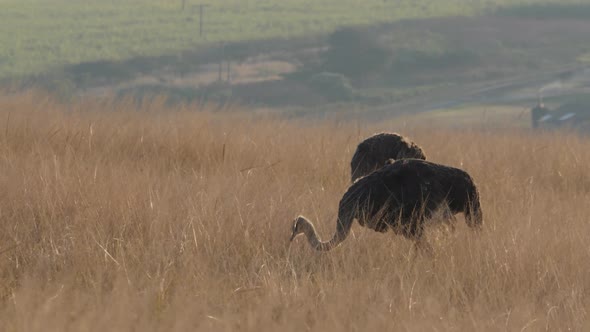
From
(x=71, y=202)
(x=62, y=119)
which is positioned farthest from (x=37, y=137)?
(x=71, y=202)

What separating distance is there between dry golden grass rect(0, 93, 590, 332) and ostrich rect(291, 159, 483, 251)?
0.14 m

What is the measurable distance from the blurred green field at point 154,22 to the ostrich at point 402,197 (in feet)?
165

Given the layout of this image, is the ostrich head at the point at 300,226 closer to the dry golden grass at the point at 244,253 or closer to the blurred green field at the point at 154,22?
the dry golden grass at the point at 244,253

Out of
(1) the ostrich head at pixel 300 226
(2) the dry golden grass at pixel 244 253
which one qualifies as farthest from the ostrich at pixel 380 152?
(1) the ostrich head at pixel 300 226

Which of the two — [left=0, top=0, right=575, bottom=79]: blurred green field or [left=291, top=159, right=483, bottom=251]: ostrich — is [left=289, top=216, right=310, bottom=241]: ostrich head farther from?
[left=0, top=0, right=575, bottom=79]: blurred green field

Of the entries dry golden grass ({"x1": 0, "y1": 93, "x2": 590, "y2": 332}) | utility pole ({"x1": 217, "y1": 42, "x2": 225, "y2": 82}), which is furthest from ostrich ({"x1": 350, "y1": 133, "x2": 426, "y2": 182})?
→ utility pole ({"x1": 217, "y1": 42, "x2": 225, "y2": 82})

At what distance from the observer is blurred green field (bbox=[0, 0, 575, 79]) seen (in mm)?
63688

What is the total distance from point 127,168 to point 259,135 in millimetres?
2437

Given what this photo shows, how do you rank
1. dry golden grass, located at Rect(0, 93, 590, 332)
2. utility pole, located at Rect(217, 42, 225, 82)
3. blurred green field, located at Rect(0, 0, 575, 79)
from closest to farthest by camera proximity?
dry golden grass, located at Rect(0, 93, 590, 332)
utility pole, located at Rect(217, 42, 225, 82)
blurred green field, located at Rect(0, 0, 575, 79)

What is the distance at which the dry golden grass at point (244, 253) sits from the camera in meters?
4.32

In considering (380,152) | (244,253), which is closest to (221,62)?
(380,152)

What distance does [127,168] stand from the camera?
Result: 7809 mm

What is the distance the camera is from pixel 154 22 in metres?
77.7

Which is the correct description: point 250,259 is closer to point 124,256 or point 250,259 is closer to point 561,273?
point 124,256
